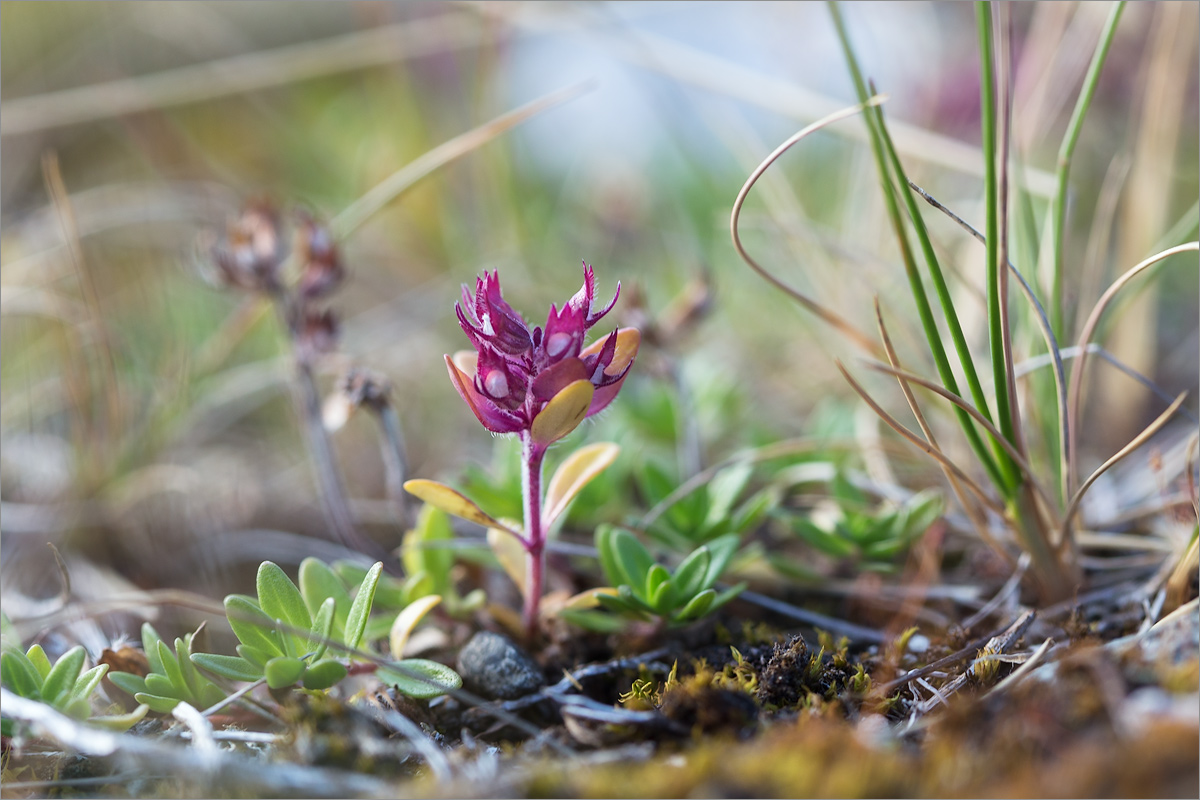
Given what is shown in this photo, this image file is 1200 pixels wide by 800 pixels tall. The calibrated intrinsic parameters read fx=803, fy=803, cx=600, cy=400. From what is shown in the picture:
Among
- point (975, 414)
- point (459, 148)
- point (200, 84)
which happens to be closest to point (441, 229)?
point (200, 84)

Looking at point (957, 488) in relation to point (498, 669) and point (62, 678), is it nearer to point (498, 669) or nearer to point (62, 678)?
point (498, 669)

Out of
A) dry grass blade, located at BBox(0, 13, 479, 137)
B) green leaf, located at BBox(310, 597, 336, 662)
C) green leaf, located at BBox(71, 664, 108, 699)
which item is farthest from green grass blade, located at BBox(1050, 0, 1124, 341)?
dry grass blade, located at BBox(0, 13, 479, 137)

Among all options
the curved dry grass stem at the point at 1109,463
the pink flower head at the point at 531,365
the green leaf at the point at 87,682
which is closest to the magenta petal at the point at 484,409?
the pink flower head at the point at 531,365

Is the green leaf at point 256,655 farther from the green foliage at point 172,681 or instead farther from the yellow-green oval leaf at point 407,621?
the yellow-green oval leaf at point 407,621

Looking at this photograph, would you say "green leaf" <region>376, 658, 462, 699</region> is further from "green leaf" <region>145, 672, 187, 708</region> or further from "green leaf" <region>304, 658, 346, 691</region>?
"green leaf" <region>145, 672, 187, 708</region>

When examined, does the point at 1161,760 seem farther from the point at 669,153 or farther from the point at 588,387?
the point at 669,153

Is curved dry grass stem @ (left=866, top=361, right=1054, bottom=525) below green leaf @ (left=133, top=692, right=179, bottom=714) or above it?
above
